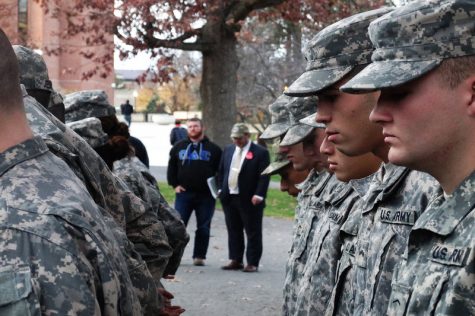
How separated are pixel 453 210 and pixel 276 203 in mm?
20452

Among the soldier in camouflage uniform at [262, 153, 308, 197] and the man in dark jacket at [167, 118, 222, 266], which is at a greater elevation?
the soldier in camouflage uniform at [262, 153, 308, 197]

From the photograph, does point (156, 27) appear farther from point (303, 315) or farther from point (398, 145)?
point (398, 145)

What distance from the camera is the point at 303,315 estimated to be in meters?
5.28

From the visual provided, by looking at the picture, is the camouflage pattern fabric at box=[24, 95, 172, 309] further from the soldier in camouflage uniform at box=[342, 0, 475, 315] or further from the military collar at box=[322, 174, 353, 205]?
the soldier in camouflage uniform at box=[342, 0, 475, 315]

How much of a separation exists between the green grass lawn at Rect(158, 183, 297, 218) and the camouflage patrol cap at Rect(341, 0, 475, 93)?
1768 centimetres

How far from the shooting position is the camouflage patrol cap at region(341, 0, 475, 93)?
9.37 feet

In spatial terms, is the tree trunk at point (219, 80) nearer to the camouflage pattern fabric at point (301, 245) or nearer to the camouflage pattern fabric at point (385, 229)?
the camouflage pattern fabric at point (301, 245)

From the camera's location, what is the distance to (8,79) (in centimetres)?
289

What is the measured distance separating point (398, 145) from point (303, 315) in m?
2.50

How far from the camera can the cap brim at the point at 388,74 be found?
113 inches

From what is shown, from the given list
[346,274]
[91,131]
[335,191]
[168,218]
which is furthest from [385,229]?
[168,218]

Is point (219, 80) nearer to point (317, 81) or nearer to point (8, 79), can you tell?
point (317, 81)

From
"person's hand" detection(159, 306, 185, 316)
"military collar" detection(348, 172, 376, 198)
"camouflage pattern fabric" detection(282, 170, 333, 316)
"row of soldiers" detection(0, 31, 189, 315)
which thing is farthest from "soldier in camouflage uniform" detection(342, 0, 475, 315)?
"camouflage pattern fabric" detection(282, 170, 333, 316)

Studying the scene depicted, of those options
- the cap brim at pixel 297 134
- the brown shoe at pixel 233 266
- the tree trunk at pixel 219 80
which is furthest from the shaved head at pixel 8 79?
the tree trunk at pixel 219 80
